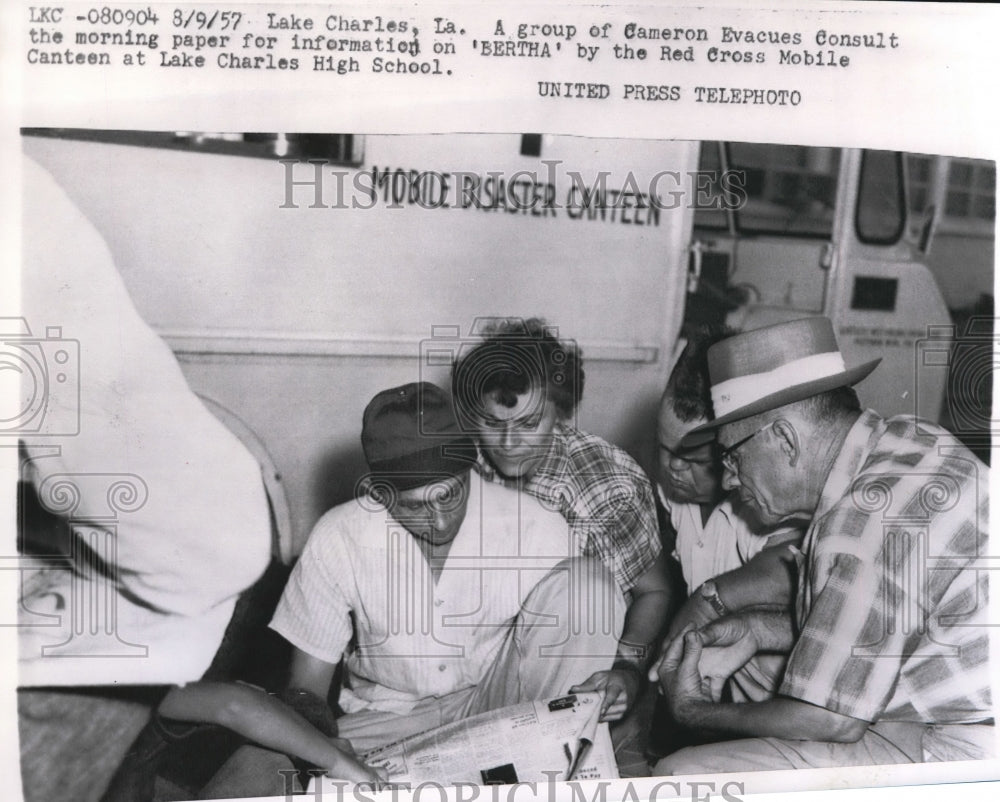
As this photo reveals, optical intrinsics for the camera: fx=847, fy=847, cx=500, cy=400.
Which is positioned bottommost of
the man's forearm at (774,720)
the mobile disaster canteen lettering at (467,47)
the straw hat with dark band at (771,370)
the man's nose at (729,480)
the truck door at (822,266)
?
the man's forearm at (774,720)

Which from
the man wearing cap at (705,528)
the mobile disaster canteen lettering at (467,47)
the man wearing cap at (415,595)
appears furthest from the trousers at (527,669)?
the mobile disaster canteen lettering at (467,47)

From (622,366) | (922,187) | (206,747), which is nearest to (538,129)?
(622,366)

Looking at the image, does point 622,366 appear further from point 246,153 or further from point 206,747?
point 206,747

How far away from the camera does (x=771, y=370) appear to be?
139cm

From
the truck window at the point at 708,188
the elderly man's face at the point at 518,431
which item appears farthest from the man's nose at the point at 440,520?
the truck window at the point at 708,188

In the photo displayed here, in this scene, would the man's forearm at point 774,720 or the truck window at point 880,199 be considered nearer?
the man's forearm at point 774,720

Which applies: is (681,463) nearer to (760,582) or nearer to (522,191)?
(760,582)

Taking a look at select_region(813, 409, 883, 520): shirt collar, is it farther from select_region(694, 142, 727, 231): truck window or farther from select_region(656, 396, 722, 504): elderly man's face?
select_region(694, 142, 727, 231): truck window

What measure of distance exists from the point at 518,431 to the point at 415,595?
0.31 metres

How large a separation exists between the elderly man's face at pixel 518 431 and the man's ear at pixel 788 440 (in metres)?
0.36

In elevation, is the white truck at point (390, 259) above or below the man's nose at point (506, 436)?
above

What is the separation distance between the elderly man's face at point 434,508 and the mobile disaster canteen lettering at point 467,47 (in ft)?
2.15

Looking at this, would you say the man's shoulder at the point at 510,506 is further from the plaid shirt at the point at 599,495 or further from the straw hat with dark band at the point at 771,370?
the straw hat with dark band at the point at 771,370

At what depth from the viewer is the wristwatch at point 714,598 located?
142 centimetres
